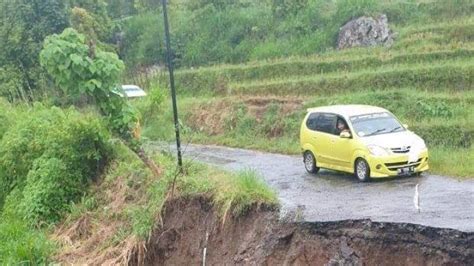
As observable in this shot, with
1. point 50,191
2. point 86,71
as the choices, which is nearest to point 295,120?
point 50,191

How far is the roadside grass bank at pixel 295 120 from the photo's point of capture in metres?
18.9

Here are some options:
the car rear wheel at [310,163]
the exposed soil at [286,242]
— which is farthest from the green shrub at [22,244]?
the car rear wheel at [310,163]

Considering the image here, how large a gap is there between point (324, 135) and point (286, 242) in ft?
18.2

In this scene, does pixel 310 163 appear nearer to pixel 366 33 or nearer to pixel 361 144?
pixel 361 144

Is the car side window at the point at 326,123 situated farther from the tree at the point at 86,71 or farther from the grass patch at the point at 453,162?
the tree at the point at 86,71

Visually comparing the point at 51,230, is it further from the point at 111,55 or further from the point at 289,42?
the point at 289,42

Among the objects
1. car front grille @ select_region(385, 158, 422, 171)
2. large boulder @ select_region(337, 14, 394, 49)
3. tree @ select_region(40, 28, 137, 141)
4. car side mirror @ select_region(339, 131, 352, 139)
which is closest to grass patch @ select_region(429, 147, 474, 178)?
car front grille @ select_region(385, 158, 422, 171)

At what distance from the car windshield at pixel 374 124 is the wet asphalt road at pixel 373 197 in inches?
45.9

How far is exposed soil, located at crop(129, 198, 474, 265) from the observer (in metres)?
10.7

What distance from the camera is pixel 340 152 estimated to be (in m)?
16.5

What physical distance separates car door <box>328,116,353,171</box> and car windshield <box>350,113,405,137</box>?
0.30 meters

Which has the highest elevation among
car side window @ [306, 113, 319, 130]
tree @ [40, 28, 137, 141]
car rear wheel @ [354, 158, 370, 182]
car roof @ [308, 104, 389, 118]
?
tree @ [40, 28, 137, 141]

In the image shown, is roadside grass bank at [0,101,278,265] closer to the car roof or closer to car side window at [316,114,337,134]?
car side window at [316,114,337,134]

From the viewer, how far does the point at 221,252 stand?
13.2 meters
